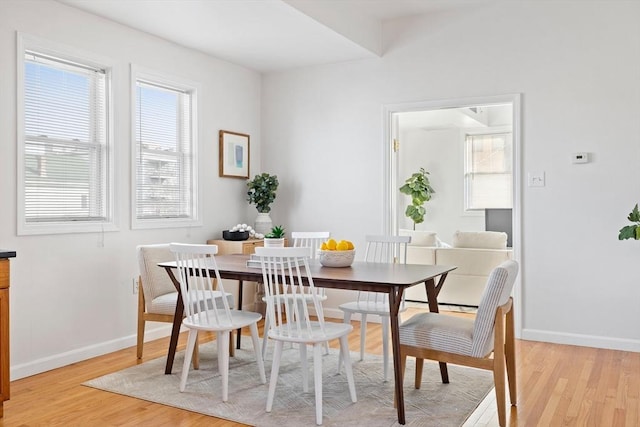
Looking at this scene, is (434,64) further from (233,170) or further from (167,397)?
(167,397)

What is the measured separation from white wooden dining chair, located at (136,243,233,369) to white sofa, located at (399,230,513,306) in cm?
276

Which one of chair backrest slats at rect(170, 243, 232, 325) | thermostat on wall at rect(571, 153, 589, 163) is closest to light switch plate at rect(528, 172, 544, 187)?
thermostat on wall at rect(571, 153, 589, 163)

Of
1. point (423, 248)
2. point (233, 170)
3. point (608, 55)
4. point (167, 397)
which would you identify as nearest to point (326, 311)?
point (423, 248)

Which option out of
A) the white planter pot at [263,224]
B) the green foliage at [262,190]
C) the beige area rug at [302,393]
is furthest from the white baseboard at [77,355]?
the green foliage at [262,190]

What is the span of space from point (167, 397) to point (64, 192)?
172 centimetres

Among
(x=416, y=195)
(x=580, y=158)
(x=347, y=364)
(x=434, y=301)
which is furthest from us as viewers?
(x=416, y=195)

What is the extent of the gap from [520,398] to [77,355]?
2.99 meters

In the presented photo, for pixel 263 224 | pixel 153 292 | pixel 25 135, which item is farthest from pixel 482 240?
pixel 25 135

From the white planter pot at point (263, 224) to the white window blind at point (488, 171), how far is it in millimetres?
4301

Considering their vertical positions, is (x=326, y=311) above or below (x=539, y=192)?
below

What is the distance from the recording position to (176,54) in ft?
16.0

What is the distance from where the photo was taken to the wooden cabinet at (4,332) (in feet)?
9.75

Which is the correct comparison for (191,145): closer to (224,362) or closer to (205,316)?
(205,316)

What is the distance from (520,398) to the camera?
10.5 feet
